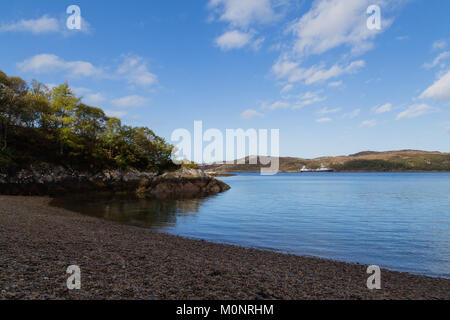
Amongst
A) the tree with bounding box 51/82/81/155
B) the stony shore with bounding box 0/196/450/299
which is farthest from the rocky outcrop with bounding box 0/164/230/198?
the stony shore with bounding box 0/196/450/299

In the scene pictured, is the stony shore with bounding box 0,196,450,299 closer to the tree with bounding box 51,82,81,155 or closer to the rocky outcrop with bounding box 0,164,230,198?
the rocky outcrop with bounding box 0,164,230,198

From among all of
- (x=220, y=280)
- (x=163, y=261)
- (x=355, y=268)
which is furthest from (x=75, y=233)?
Result: (x=355, y=268)

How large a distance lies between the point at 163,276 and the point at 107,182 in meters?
49.3

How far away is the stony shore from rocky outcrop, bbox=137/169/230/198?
134ft

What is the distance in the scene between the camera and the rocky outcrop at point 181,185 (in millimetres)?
54778

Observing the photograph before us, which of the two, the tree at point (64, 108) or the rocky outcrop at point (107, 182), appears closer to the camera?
the rocky outcrop at point (107, 182)

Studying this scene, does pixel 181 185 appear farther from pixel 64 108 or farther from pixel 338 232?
pixel 338 232

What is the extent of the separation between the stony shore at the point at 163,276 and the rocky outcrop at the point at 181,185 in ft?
134

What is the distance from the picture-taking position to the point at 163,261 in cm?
1027

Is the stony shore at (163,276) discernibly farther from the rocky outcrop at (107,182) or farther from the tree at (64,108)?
the tree at (64,108)

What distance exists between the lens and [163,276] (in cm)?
820

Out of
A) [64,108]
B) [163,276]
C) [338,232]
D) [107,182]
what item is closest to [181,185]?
[107,182]

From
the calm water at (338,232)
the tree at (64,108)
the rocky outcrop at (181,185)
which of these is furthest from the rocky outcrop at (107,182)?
the calm water at (338,232)
